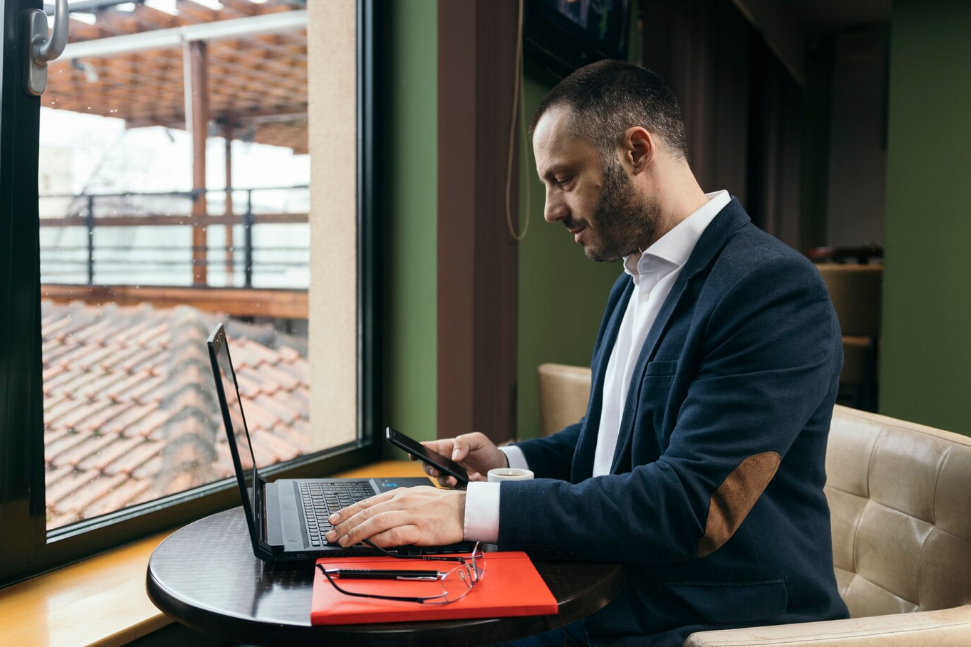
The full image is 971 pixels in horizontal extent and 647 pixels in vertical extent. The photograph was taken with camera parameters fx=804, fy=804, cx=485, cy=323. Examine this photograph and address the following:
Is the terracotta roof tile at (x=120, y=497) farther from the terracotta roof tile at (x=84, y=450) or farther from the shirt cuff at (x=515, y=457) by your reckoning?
the shirt cuff at (x=515, y=457)

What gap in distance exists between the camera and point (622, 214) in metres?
1.43

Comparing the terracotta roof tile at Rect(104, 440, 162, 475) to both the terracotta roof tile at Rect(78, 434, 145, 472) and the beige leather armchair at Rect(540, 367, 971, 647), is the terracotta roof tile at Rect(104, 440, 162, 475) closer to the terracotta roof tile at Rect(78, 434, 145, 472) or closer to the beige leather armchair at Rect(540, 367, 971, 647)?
the terracotta roof tile at Rect(78, 434, 145, 472)

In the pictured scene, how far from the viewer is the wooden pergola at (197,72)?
1644 mm

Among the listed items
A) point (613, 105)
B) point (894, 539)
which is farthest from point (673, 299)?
point (894, 539)

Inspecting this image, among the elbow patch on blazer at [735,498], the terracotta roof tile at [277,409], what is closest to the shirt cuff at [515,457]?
the elbow patch on blazer at [735,498]

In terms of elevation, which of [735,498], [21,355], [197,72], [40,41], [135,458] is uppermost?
[197,72]

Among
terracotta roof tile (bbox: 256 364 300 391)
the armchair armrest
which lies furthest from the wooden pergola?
the armchair armrest

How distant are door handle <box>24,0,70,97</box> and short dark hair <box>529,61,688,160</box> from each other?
87 cm

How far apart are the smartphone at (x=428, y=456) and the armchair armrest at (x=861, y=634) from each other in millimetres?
466

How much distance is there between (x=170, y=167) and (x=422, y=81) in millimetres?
784

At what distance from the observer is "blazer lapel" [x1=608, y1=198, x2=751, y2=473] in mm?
1304

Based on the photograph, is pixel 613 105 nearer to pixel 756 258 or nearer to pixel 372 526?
pixel 756 258

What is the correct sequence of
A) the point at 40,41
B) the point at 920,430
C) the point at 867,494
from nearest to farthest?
the point at 40,41 < the point at 920,430 < the point at 867,494

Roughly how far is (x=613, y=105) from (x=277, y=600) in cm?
95
